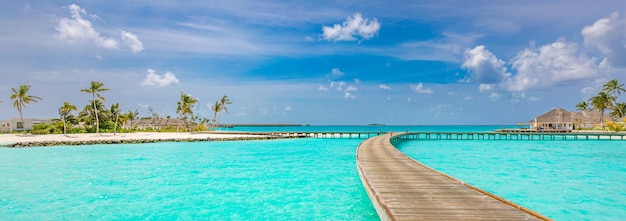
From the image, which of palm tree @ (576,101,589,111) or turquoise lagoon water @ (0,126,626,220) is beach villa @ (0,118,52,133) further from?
palm tree @ (576,101,589,111)

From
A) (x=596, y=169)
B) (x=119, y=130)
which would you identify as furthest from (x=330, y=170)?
(x=119, y=130)

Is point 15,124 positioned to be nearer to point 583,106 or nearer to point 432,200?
point 432,200

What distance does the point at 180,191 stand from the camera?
1357 cm

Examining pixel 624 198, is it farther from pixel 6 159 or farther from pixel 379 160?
pixel 6 159

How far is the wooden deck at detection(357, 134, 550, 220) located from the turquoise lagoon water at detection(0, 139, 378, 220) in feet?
4.47

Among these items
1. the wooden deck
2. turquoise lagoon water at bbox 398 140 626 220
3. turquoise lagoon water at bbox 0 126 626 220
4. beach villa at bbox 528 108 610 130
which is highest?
beach villa at bbox 528 108 610 130

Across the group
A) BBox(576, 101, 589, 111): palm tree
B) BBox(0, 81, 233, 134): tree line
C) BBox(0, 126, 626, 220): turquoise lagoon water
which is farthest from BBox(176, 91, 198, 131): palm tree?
BBox(576, 101, 589, 111): palm tree

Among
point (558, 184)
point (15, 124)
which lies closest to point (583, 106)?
point (558, 184)

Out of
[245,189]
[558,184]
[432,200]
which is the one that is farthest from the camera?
[558,184]

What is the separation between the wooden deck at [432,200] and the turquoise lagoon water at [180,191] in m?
1.36

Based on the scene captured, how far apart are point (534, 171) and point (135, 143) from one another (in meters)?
37.3

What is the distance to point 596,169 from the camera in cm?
1956

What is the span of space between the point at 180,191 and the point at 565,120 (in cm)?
7067

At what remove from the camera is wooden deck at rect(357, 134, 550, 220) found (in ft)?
21.2
